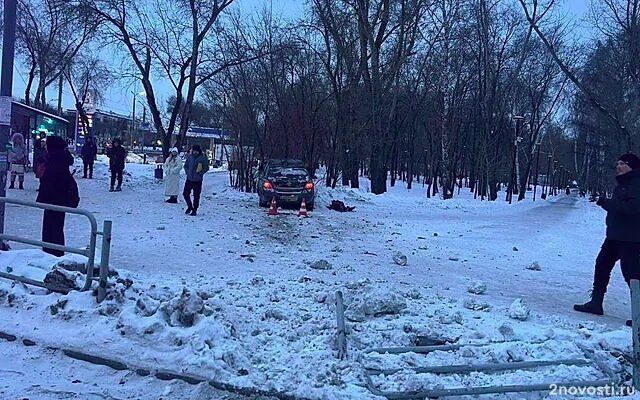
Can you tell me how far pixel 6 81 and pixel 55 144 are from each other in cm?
105

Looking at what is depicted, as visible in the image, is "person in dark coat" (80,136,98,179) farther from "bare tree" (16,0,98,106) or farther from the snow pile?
the snow pile

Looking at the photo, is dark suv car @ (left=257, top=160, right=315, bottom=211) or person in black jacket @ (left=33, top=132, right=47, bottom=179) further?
dark suv car @ (left=257, top=160, right=315, bottom=211)

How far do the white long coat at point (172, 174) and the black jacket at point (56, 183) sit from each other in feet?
32.6

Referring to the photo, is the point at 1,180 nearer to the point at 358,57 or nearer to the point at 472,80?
the point at 358,57

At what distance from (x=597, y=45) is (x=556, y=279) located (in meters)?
29.7

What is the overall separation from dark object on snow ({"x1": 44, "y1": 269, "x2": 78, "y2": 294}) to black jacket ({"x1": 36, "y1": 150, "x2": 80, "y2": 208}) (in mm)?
2479

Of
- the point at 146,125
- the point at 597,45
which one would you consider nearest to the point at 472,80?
the point at 597,45

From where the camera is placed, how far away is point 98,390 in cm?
475

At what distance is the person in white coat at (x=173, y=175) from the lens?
1877cm

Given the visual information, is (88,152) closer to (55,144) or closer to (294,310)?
(55,144)

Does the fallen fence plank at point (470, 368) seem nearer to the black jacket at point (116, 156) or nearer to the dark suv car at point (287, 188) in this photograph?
the dark suv car at point (287, 188)

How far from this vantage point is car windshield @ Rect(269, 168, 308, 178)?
20.7 metres

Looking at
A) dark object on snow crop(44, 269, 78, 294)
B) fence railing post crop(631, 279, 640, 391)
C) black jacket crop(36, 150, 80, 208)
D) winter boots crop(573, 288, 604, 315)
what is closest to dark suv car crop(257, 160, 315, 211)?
black jacket crop(36, 150, 80, 208)

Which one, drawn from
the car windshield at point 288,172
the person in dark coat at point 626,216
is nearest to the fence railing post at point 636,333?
the person in dark coat at point 626,216
